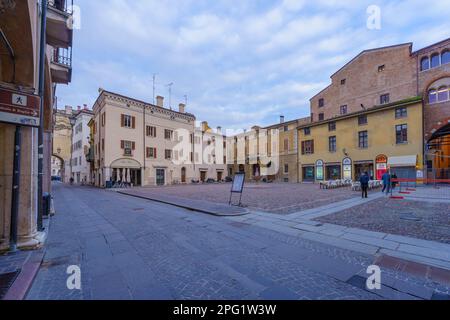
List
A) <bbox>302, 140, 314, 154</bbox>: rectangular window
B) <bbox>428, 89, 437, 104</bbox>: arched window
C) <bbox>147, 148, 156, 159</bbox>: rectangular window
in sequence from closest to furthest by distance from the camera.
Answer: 1. <bbox>428, 89, 437, 104</bbox>: arched window
2. <bbox>147, 148, 156, 159</bbox>: rectangular window
3. <bbox>302, 140, 314, 154</bbox>: rectangular window

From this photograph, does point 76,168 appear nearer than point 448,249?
No

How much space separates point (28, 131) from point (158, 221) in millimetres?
4132

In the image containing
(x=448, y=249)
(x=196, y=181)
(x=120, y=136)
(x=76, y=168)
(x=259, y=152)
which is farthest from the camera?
(x=259, y=152)

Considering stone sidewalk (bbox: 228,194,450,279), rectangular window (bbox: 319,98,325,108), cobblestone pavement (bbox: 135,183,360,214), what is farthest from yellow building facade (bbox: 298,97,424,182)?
stone sidewalk (bbox: 228,194,450,279)

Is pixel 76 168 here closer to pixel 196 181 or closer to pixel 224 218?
pixel 196 181

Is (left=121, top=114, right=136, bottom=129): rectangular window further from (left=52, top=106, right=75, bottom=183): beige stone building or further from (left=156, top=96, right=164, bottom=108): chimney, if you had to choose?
(left=52, top=106, right=75, bottom=183): beige stone building

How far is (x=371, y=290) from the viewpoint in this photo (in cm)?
286

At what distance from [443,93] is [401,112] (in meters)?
3.85

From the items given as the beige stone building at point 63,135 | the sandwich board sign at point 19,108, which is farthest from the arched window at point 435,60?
the beige stone building at point 63,135

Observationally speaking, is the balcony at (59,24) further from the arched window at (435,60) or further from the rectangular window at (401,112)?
the arched window at (435,60)

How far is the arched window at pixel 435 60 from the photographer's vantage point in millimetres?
22913

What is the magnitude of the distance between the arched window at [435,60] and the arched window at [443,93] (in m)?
2.94

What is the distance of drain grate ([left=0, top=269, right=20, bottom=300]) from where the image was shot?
2.78m
